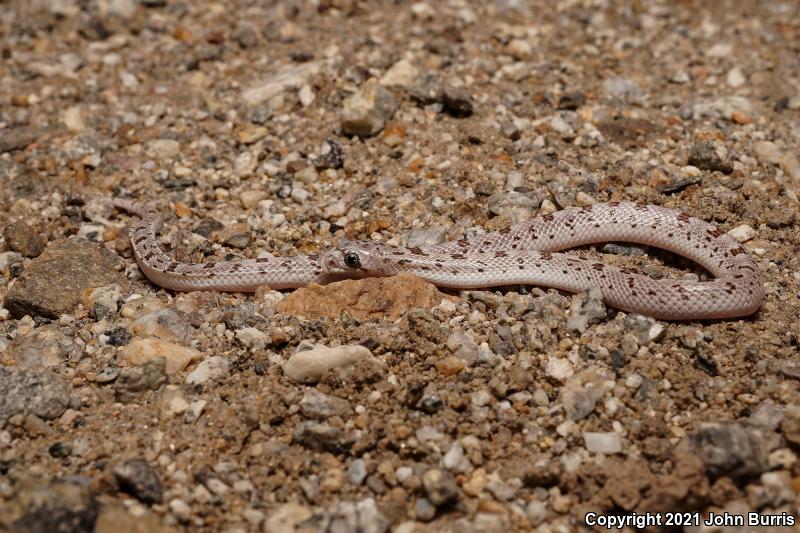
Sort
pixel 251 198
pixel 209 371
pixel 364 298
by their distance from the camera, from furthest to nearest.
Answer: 1. pixel 251 198
2. pixel 364 298
3. pixel 209 371

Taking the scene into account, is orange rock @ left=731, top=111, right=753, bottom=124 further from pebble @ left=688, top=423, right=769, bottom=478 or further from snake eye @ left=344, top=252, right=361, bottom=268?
snake eye @ left=344, top=252, right=361, bottom=268

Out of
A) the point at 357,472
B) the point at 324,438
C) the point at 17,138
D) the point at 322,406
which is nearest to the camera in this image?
the point at 357,472

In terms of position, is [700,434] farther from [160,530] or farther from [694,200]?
[160,530]

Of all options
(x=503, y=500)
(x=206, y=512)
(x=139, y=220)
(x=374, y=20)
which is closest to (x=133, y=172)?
(x=139, y=220)

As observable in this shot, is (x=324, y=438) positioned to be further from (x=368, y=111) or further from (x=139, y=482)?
(x=368, y=111)

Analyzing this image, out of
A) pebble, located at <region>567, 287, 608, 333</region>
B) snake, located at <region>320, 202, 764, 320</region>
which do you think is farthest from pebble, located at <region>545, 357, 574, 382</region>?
snake, located at <region>320, 202, 764, 320</region>

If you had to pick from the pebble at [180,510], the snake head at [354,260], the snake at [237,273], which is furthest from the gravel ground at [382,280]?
the snake head at [354,260]

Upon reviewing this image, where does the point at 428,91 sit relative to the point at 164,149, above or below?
above

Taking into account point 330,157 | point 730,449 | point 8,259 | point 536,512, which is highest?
point 730,449

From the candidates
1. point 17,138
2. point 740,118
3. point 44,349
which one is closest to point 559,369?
point 44,349
